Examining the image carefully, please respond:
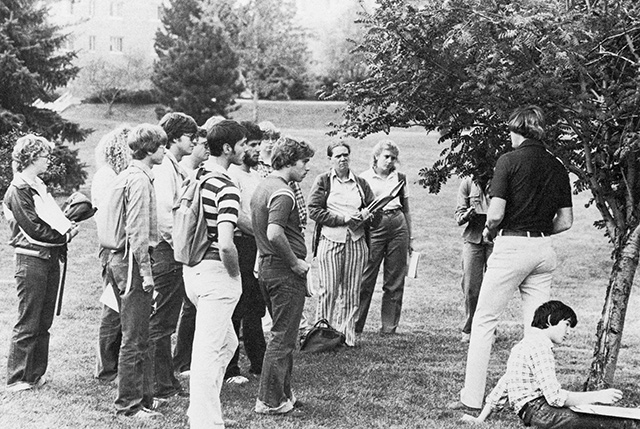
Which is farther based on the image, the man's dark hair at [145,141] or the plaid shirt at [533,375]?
the man's dark hair at [145,141]

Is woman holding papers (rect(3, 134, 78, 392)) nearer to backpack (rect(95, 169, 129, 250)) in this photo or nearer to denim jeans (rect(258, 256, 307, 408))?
backpack (rect(95, 169, 129, 250))

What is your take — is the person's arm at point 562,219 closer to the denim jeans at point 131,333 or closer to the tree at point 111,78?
the denim jeans at point 131,333

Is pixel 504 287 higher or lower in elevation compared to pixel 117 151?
lower

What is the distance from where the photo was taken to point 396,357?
8516mm

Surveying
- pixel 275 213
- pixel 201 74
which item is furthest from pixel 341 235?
pixel 201 74

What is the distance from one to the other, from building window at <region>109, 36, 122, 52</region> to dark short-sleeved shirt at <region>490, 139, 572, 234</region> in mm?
57917

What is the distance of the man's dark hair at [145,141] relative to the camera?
19.9 feet

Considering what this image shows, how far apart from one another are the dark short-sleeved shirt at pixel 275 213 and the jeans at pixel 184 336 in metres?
1.19

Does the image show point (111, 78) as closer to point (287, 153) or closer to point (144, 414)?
point (287, 153)

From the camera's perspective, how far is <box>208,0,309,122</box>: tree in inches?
1825

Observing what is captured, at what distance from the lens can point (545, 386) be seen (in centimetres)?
578

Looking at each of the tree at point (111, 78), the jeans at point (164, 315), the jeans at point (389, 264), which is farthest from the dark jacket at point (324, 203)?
the tree at point (111, 78)

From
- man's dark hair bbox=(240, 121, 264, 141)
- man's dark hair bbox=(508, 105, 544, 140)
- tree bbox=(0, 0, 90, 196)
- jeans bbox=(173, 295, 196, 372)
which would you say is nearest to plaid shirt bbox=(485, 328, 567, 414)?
man's dark hair bbox=(508, 105, 544, 140)

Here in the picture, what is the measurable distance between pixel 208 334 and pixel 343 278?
346 centimetres
